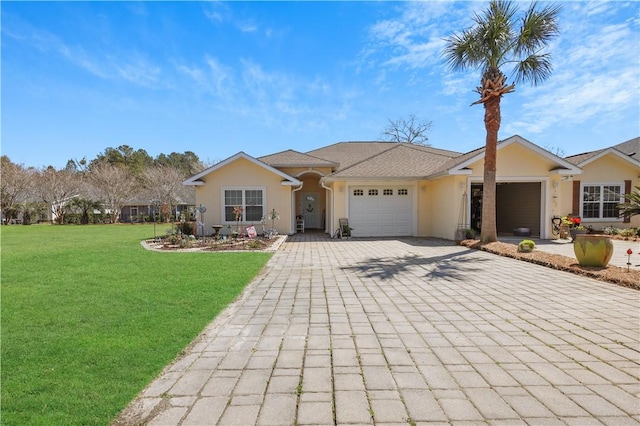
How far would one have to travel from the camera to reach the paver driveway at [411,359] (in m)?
2.39

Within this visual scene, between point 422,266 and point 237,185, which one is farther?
point 237,185

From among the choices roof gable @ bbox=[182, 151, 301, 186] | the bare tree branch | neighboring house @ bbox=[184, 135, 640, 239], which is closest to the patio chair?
neighboring house @ bbox=[184, 135, 640, 239]

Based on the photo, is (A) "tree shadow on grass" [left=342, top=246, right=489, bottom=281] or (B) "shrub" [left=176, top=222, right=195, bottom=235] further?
(B) "shrub" [left=176, top=222, right=195, bottom=235]

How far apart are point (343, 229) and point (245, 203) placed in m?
5.12

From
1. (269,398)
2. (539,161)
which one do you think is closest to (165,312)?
(269,398)

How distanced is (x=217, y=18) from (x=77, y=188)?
35.2 m

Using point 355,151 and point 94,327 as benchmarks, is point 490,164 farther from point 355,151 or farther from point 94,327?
point 94,327

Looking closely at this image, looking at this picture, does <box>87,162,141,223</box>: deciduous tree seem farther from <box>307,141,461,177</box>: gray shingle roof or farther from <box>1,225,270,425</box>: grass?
<box>1,225,270,425</box>: grass

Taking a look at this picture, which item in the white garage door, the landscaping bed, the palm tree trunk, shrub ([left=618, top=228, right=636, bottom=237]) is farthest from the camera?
the white garage door

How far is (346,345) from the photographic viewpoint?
11.7 feet

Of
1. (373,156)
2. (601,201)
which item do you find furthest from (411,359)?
(601,201)

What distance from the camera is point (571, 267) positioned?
7.52 meters

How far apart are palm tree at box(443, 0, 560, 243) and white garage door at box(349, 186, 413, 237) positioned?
4.34 meters

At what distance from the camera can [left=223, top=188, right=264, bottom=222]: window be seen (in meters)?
15.9
